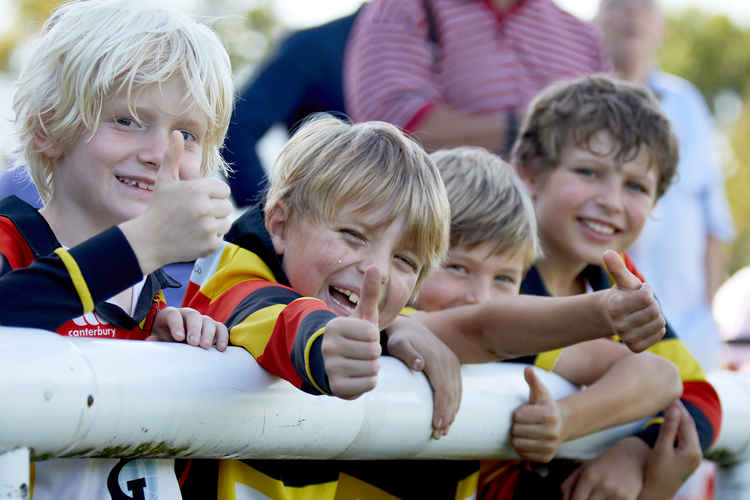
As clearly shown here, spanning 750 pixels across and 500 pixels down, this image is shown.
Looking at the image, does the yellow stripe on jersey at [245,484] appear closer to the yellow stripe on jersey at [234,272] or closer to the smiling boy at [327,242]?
the smiling boy at [327,242]

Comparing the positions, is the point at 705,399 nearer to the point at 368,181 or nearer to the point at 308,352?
the point at 368,181

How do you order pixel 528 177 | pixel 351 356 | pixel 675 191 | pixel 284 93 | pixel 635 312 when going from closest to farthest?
pixel 351 356 < pixel 635 312 < pixel 528 177 < pixel 284 93 < pixel 675 191

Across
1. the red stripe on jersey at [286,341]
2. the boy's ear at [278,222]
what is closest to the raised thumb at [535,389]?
the boy's ear at [278,222]

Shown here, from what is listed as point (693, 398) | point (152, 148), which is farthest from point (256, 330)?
point (693, 398)

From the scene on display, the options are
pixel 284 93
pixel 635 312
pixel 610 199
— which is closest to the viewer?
pixel 635 312

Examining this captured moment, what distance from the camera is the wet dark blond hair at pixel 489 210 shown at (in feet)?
6.84

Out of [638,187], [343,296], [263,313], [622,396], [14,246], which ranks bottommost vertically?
[622,396]

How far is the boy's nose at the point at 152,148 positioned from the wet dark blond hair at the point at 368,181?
Result: 0.68ft

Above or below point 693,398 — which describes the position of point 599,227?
above

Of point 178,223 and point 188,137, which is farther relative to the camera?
point 188,137

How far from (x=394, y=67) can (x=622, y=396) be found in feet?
3.59

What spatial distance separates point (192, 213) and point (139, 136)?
1.22ft

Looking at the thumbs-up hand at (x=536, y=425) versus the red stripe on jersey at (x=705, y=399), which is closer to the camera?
the thumbs-up hand at (x=536, y=425)

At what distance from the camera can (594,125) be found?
2.53 meters
